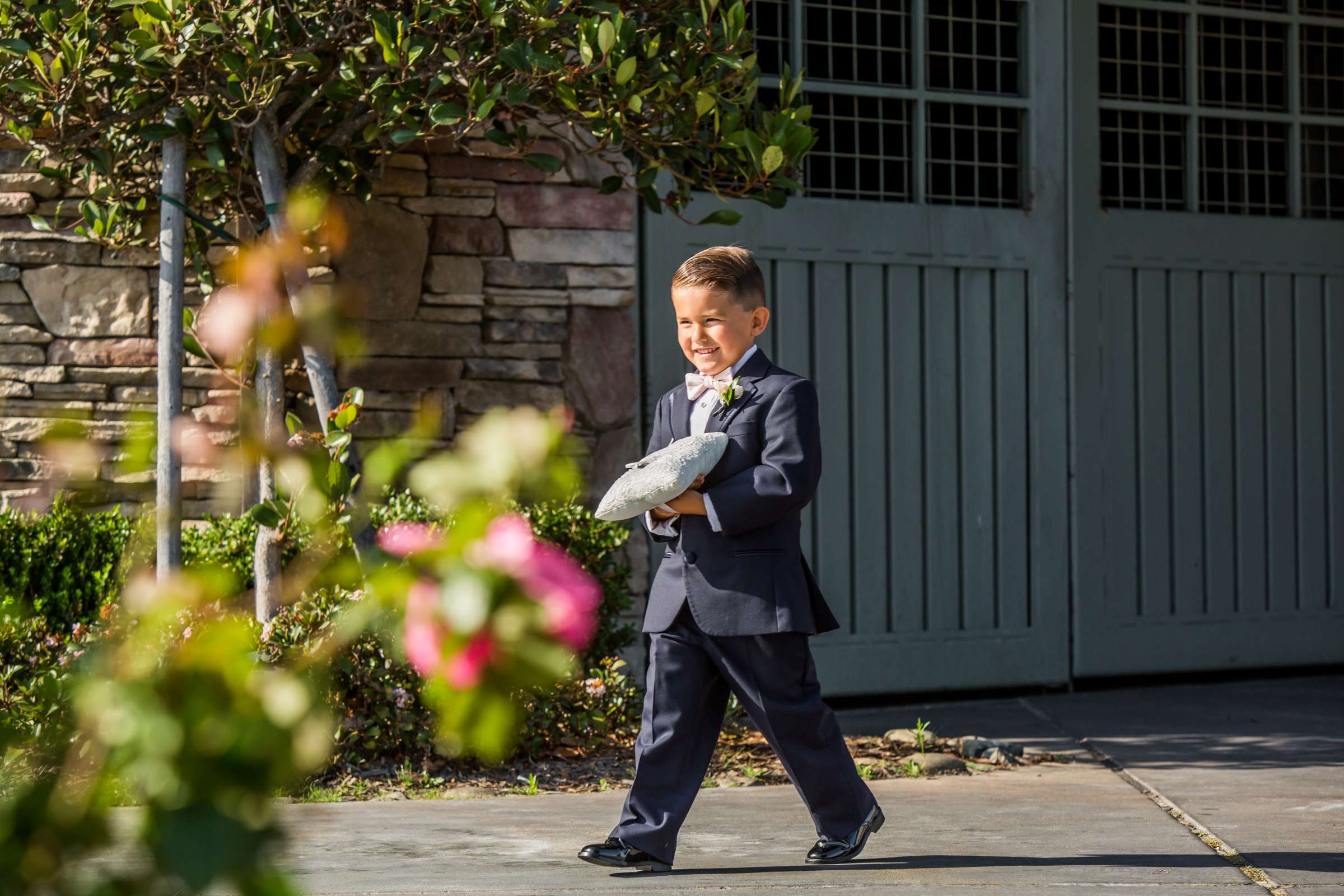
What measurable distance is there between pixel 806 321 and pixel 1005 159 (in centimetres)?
127

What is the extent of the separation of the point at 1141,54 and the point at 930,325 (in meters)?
1.74

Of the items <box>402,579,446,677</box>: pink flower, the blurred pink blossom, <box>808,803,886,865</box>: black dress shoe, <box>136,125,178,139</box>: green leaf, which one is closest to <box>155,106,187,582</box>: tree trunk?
<box>136,125,178,139</box>: green leaf

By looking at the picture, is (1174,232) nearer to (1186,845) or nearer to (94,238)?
(1186,845)

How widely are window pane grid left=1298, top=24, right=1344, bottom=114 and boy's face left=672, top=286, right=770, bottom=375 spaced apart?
15.7 feet

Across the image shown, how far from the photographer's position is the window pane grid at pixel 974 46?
21.4 feet

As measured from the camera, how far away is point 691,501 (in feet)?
11.1

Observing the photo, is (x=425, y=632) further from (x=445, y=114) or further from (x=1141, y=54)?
(x=1141, y=54)

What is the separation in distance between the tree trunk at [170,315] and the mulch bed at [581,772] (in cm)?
92

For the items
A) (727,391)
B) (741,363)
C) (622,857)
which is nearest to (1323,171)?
(741,363)

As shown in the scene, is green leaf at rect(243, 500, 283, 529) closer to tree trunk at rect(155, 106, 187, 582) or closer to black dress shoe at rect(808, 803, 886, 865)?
black dress shoe at rect(808, 803, 886, 865)

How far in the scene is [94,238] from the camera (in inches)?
201

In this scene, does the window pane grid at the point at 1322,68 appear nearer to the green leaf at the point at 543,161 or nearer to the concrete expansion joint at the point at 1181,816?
the concrete expansion joint at the point at 1181,816

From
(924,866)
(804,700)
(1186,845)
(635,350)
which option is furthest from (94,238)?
(1186,845)

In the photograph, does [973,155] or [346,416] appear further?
[973,155]
